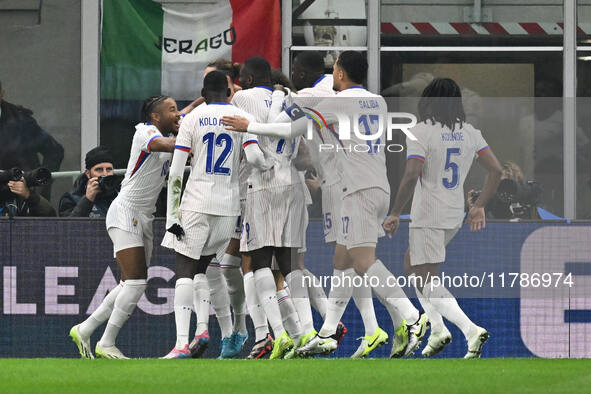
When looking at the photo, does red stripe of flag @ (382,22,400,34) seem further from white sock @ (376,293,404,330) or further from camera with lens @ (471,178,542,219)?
white sock @ (376,293,404,330)

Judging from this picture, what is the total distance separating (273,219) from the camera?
10.9m

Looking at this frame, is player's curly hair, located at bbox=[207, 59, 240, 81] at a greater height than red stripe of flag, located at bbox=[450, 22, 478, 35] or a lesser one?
lesser

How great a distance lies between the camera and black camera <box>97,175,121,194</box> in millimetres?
11953

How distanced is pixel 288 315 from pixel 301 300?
0.29 meters

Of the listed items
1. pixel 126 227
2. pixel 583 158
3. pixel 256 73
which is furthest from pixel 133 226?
pixel 583 158

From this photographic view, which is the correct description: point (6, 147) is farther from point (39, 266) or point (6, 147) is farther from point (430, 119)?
point (430, 119)

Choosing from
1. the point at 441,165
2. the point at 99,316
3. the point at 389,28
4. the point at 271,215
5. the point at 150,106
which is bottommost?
the point at 99,316

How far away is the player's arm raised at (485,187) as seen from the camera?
11.4 meters

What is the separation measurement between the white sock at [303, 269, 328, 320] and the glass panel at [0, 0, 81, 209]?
10.8 ft

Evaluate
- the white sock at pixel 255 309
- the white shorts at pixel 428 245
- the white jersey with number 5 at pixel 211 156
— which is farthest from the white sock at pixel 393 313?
the white jersey with number 5 at pixel 211 156

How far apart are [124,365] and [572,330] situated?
11.9 ft

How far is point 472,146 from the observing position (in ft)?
37.1

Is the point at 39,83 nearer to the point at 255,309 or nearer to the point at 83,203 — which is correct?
the point at 83,203

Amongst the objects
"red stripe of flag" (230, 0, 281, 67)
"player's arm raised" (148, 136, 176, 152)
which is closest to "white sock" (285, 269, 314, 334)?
"player's arm raised" (148, 136, 176, 152)
